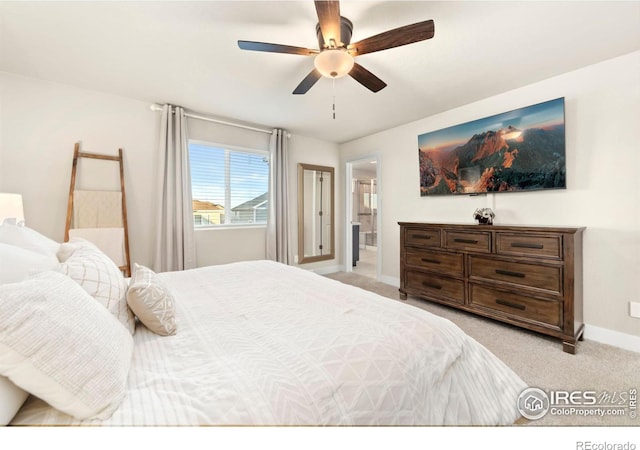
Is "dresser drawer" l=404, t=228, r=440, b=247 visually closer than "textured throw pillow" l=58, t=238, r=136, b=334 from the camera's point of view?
No

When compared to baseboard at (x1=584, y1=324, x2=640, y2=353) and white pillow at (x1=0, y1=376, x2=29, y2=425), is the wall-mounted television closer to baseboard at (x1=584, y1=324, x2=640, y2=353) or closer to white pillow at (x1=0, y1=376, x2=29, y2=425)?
baseboard at (x1=584, y1=324, x2=640, y2=353)

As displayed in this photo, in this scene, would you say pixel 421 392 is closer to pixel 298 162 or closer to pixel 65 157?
pixel 65 157

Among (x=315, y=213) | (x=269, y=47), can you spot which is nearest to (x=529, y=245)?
(x=269, y=47)

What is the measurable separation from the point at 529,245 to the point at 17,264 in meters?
3.21

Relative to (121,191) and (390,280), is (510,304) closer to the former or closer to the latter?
(390,280)

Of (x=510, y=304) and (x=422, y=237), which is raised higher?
(x=422, y=237)

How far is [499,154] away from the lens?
283cm

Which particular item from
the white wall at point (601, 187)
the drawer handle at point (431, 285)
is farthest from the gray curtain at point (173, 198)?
the white wall at point (601, 187)

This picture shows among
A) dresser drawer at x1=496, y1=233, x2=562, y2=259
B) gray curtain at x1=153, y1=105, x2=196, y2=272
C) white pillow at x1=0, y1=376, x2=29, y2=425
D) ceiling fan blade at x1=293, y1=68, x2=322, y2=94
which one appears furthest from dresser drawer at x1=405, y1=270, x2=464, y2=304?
white pillow at x1=0, y1=376, x2=29, y2=425

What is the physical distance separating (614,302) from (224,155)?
4.47m

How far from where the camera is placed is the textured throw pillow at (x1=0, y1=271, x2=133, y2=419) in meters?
0.59

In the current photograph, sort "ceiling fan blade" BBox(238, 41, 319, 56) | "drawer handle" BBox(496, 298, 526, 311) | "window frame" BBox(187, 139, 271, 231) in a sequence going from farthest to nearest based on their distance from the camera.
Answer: "window frame" BBox(187, 139, 271, 231) → "drawer handle" BBox(496, 298, 526, 311) → "ceiling fan blade" BBox(238, 41, 319, 56)

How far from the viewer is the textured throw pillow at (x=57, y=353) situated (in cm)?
59

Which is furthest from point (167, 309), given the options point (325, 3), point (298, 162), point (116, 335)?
point (298, 162)
